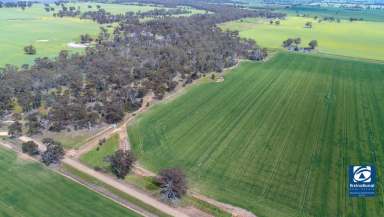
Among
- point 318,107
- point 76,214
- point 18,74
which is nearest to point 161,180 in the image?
point 76,214

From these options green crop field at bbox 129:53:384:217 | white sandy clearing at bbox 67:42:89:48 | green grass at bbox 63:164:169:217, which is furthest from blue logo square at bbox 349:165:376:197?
white sandy clearing at bbox 67:42:89:48

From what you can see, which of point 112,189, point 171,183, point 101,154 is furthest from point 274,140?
point 101,154

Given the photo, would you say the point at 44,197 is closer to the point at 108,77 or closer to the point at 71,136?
the point at 71,136

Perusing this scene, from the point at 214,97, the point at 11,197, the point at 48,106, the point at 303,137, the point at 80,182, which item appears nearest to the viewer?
the point at 11,197

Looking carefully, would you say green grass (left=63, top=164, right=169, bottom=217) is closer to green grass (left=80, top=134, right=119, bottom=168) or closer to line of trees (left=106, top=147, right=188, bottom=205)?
line of trees (left=106, top=147, right=188, bottom=205)

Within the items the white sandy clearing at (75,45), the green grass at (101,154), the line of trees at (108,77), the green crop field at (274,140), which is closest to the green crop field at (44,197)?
the green grass at (101,154)

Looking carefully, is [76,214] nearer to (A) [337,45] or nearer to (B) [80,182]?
(B) [80,182]
